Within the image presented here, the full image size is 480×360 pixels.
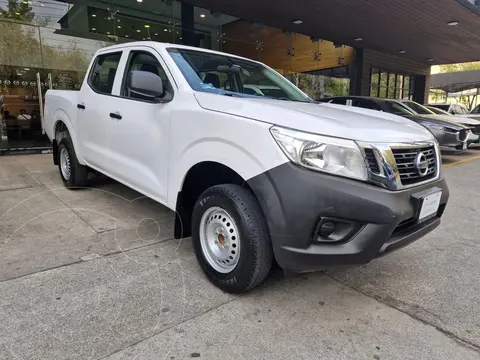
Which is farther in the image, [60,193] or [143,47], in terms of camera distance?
[60,193]

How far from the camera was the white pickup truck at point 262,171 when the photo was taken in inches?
86.1

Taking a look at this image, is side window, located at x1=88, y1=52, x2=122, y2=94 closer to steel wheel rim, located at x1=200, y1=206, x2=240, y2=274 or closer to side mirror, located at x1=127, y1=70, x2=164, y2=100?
side mirror, located at x1=127, y1=70, x2=164, y2=100

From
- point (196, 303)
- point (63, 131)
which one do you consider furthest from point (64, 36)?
point (196, 303)

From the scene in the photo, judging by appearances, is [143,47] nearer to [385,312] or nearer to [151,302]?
[151,302]

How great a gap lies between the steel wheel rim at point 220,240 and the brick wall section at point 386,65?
15849mm

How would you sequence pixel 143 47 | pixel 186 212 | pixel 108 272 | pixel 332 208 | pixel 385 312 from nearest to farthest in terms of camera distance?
pixel 332 208 < pixel 385 312 < pixel 108 272 < pixel 186 212 < pixel 143 47

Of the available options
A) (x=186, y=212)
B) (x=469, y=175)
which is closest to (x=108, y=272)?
(x=186, y=212)

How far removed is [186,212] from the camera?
3.17 metres

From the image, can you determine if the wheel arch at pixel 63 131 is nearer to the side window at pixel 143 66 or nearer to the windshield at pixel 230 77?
the side window at pixel 143 66

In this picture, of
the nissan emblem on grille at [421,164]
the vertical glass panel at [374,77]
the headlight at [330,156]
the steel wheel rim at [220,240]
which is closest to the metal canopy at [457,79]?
the vertical glass panel at [374,77]

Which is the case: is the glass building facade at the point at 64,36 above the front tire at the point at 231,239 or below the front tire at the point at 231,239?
above

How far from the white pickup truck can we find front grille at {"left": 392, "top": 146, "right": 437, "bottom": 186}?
0.4 inches

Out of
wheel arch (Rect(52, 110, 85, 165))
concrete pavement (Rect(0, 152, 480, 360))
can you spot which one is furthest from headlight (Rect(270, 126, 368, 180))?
wheel arch (Rect(52, 110, 85, 165))

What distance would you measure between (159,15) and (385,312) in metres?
11.0
